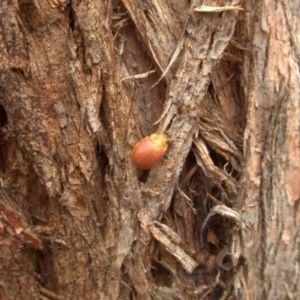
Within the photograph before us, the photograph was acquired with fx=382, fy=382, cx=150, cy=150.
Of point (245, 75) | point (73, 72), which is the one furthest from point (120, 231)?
point (245, 75)

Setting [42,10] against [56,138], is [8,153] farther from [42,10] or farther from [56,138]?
[42,10]

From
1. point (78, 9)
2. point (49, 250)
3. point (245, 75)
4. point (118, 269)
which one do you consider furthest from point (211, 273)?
point (78, 9)

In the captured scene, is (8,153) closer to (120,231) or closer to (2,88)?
(2,88)


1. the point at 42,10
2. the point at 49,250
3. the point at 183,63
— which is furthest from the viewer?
the point at 49,250

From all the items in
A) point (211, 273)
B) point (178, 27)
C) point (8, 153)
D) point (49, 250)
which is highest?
point (178, 27)

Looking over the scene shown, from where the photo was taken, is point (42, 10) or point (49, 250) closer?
point (42, 10)

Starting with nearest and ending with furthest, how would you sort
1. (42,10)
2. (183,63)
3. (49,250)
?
(42,10) < (183,63) < (49,250)

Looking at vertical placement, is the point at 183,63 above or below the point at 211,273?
above
